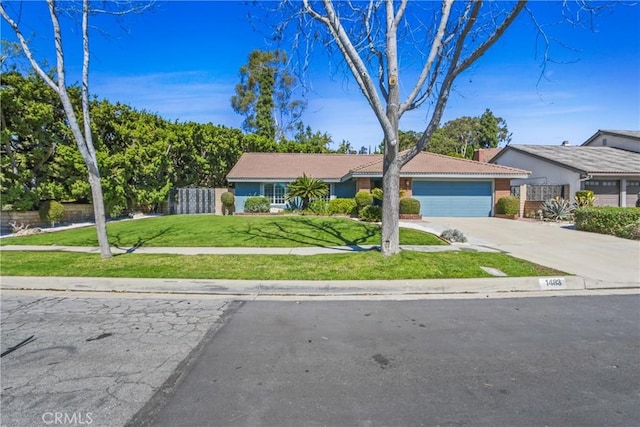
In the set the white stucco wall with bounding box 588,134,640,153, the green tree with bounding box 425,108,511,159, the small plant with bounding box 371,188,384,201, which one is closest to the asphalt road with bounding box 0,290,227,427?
the small plant with bounding box 371,188,384,201

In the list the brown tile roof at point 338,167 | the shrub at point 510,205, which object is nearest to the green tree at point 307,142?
the brown tile roof at point 338,167

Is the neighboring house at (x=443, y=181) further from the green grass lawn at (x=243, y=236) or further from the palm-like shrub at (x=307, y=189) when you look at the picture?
the green grass lawn at (x=243, y=236)

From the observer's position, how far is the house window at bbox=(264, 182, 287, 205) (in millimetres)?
25078

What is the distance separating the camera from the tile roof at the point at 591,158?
2038 cm

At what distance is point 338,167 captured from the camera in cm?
2722

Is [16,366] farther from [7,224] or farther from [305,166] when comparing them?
[305,166]

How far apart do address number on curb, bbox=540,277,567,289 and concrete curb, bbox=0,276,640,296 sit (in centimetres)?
2

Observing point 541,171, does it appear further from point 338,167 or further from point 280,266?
point 280,266

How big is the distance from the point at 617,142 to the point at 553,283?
27.5m

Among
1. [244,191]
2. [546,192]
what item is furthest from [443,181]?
[244,191]

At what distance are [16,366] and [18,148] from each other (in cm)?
1855

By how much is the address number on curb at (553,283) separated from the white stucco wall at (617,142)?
25.5 m

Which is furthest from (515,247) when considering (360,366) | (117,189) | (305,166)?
(117,189)

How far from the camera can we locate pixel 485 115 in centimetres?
5662
